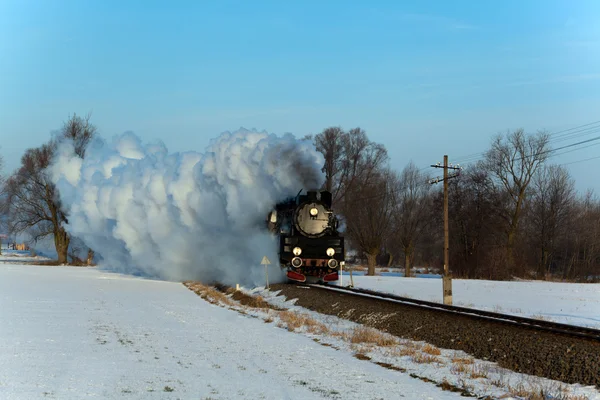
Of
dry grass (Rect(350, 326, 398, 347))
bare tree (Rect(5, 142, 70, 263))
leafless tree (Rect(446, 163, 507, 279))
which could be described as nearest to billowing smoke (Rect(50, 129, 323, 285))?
bare tree (Rect(5, 142, 70, 263))

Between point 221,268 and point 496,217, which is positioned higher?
point 496,217

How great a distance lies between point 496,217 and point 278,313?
1557 inches

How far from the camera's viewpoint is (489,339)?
566 inches

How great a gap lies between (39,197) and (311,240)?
46.7 metres

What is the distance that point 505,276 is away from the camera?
5072 cm

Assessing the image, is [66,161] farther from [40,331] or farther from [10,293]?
[40,331]

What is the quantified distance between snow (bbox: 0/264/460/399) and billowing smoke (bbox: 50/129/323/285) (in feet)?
42.5

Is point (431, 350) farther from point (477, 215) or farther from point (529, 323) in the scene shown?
point (477, 215)

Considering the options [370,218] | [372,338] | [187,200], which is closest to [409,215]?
[370,218]

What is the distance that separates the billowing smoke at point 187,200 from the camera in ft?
106

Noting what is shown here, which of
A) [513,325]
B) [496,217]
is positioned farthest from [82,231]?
[513,325]

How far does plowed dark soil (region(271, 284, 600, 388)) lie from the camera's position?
37.8 ft

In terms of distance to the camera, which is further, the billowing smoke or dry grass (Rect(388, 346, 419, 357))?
the billowing smoke

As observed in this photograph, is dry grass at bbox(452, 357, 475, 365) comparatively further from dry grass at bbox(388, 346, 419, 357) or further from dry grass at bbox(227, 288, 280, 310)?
dry grass at bbox(227, 288, 280, 310)
